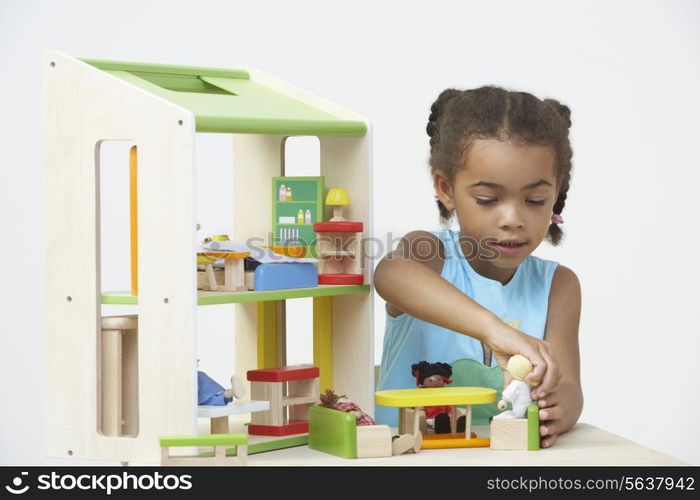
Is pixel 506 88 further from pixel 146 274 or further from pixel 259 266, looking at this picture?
pixel 146 274

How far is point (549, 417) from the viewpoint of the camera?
2.64 m

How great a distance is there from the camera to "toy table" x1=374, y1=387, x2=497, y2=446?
2617 mm

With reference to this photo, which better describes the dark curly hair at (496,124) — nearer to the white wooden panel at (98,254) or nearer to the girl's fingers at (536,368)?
the girl's fingers at (536,368)

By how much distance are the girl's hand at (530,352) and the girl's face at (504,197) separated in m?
0.27

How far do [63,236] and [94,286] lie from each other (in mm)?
111

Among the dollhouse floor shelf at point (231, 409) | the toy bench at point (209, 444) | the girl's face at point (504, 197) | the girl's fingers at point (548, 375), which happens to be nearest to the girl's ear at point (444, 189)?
the girl's face at point (504, 197)

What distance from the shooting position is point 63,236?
2.50 m

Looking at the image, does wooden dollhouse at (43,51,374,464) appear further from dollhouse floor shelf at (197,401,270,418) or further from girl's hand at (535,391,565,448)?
girl's hand at (535,391,565,448)

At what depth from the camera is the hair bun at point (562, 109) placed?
2896mm

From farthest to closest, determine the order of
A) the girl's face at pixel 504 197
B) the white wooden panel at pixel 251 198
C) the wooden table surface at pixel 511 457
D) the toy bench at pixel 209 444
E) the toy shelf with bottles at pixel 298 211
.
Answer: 1. the white wooden panel at pixel 251 198
2. the toy shelf with bottles at pixel 298 211
3. the girl's face at pixel 504 197
4. the wooden table surface at pixel 511 457
5. the toy bench at pixel 209 444

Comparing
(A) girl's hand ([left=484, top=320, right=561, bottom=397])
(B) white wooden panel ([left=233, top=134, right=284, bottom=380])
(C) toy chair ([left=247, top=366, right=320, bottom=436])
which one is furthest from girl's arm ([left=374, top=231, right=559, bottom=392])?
(B) white wooden panel ([left=233, top=134, right=284, bottom=380])

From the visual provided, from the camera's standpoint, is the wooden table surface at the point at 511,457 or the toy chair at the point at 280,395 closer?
the wooden table surface at the point at 511,457

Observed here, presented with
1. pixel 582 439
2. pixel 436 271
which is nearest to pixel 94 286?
pixel 436 271

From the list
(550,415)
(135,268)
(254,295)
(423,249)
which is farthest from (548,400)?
(135,268)
